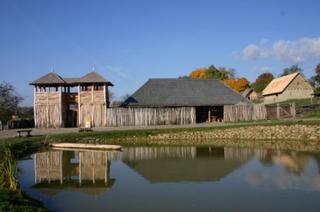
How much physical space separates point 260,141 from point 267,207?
1740 centimetres

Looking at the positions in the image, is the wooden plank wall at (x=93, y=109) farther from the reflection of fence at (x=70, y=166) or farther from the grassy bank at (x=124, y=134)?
the reflection of fence at (x=70, y=166)

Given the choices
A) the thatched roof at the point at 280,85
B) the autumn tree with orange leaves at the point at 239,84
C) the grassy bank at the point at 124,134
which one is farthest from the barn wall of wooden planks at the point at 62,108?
the autumn tree with orange leaves at the point at 239,84

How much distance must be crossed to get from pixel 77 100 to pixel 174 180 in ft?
73.1

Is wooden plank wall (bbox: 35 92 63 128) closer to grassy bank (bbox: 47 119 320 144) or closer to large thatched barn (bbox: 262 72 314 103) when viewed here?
grassy bank (bbox: 47 119 320 144)

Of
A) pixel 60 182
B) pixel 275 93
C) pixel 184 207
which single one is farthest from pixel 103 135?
pixel 275 93

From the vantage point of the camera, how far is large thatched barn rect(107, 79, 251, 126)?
1368 inches

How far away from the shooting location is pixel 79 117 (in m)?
34.0

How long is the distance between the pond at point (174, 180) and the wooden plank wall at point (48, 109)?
11.9 meters

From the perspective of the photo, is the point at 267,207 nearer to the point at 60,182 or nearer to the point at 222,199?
the point at 222,199

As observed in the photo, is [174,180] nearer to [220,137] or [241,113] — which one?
[220,137]

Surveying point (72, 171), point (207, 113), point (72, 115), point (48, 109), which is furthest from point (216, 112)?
point (72, 171)

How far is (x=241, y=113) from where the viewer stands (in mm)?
35812

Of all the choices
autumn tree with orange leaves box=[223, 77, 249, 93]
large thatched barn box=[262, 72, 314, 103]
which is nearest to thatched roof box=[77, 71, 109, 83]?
large thatched barn box=[262, 72, 314, 103]

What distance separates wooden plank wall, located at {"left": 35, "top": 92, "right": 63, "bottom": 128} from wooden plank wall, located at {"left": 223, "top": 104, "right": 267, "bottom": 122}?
50.2ft
